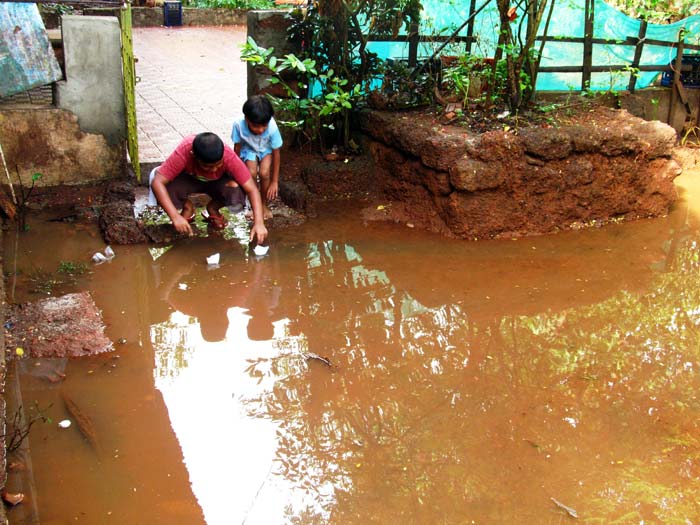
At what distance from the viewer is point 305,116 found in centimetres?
641

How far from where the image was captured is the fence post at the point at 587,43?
6.98 meters

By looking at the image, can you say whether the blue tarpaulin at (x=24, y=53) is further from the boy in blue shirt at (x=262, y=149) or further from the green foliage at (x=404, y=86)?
the green foliage at (x=404, y=86)

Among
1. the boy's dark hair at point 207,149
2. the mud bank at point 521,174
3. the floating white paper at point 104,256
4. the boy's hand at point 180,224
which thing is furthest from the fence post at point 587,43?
the floating white paper at point 104,256

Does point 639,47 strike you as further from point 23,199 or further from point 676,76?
point 23,199

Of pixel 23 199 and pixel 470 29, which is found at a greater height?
pixel 470 29

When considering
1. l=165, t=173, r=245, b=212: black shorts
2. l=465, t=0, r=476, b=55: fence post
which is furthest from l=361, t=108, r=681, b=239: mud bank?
l=165, t=173, r=245, b=212: black shorts

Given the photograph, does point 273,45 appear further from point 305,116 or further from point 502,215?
point 502,215

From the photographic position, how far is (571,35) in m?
7.20

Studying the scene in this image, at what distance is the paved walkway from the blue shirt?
1280 mm

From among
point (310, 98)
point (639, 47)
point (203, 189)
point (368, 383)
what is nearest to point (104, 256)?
point (203, 189)

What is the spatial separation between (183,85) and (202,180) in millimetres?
5320

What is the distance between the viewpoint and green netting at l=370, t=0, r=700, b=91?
263 inches

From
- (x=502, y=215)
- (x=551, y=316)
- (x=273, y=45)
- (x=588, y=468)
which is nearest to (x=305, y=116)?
(x=273, y=45)

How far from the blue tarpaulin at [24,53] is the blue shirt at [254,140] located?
1.60 m
